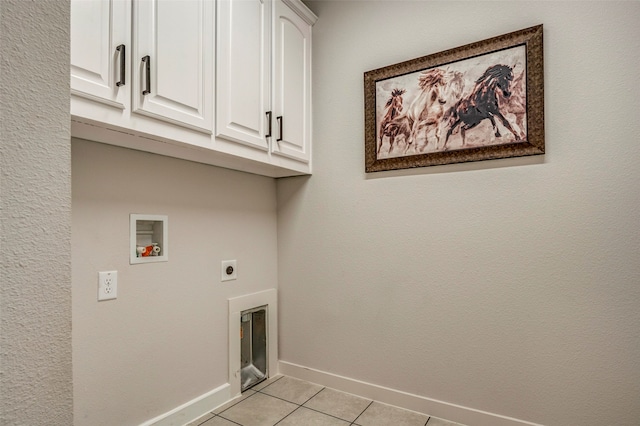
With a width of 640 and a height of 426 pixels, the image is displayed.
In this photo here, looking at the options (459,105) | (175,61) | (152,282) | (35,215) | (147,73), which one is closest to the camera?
(35,215)

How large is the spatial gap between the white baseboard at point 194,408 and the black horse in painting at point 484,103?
6.09ft

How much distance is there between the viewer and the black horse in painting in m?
1.66

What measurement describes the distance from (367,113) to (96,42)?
1.36 metres

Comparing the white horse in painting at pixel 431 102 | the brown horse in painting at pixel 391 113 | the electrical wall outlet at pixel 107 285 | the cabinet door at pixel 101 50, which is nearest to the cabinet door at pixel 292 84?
the brown horse in painting at pixel 391 113

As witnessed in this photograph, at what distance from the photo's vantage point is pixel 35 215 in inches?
17.8

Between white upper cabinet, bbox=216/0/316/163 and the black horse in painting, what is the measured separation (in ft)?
2.93

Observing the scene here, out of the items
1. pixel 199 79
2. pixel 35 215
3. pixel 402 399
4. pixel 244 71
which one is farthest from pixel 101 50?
pixel 402 399

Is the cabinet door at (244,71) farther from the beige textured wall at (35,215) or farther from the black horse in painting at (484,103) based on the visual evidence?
the beige textured wall at (35,215)

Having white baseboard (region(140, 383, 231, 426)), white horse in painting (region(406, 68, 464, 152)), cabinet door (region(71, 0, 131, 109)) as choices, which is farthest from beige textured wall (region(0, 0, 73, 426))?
white horse in painting (region(406, 68, 464, 152))

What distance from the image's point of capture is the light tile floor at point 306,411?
69.0 inches

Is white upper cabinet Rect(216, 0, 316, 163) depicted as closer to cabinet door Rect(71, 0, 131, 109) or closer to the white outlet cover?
cabinet door Rect(71, 0, 131, 109)

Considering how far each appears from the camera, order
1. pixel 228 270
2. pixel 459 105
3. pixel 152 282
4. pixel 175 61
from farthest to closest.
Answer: pixel 228 270 → pixel 459 105 → pixel 152 282 → pixel 175 61

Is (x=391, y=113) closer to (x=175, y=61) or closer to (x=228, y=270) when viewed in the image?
(x=175, y=61)

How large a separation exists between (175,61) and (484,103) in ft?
4.72
